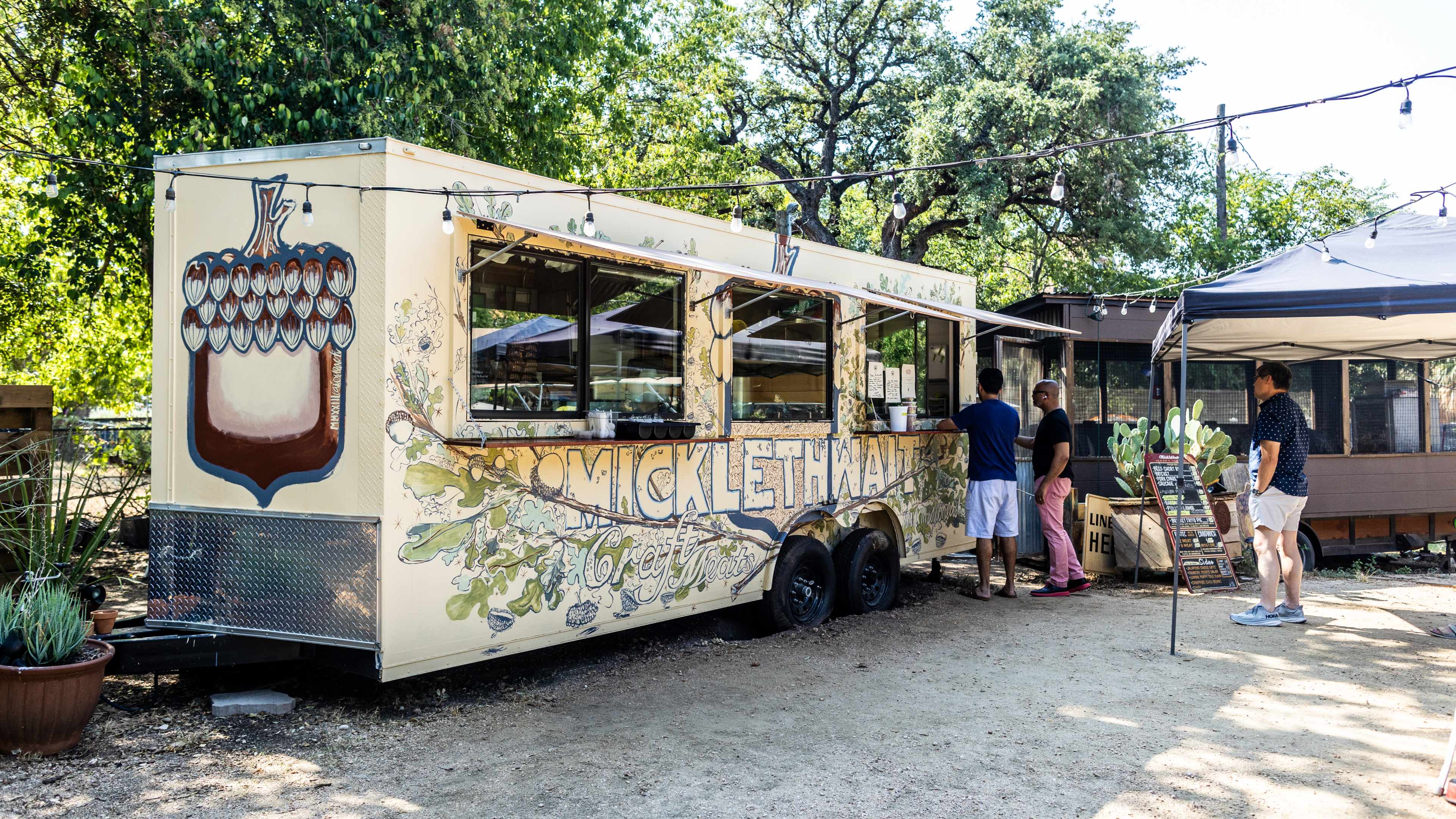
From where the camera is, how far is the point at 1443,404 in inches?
471

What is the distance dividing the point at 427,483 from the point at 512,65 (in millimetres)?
7085

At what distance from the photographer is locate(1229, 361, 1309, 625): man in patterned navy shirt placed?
6.86 meters

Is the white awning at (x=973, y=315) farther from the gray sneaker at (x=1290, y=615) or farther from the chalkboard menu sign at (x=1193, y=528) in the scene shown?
the gray sneaker at (x=1290, y=615)

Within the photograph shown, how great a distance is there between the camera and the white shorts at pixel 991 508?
325 inches

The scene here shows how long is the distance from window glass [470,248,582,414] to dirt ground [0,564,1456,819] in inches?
61.5

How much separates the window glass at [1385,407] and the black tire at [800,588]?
7389 millimetres

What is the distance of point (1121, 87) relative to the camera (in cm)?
1791

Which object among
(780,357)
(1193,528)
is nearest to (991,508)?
(1193,528)

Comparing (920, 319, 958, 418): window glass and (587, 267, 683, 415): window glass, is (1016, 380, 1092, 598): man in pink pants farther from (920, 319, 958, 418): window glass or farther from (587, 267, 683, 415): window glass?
(587, 267, 683, 415): window glass

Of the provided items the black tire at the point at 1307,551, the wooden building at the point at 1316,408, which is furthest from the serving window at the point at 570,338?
the black tire at the point at 1307,551

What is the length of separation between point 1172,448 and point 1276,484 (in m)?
3.10

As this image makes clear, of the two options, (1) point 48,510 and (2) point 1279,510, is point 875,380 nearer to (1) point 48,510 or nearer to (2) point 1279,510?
(2) point 1279,510

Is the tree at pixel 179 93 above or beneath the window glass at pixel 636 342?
above

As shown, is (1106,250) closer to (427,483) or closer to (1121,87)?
(1121,87)
